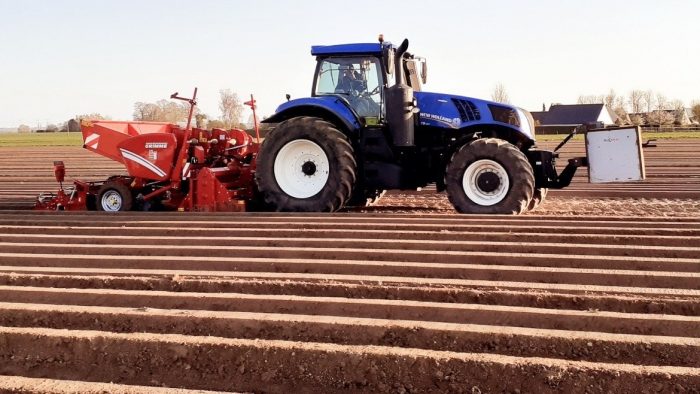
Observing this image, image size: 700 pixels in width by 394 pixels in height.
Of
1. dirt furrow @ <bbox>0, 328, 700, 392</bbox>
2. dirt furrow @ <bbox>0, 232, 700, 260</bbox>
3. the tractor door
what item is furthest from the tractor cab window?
dirt furrow @ <bbox>0, 328, 700, 392</bbox>

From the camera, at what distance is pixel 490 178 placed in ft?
23.6

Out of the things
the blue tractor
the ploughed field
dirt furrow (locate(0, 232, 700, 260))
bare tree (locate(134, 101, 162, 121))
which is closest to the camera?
the ploughed field

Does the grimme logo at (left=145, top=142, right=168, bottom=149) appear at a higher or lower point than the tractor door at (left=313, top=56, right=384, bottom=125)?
lower

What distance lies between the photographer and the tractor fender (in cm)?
763

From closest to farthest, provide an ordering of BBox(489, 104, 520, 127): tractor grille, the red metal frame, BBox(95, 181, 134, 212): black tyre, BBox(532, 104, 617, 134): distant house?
BBox(489, 104, 520, 127): tractor grille
the red metal frame
BBox(95, 181, 134, 212): black tyre
BBox(532, 104, 617, 134): distant house

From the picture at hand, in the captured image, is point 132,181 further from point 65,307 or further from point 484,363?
point 484,363

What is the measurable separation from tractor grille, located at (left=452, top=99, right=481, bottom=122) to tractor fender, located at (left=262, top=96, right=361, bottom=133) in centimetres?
117

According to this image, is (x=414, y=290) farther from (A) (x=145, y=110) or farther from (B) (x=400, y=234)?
(A) (x=145, y=110)

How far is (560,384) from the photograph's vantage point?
268cm

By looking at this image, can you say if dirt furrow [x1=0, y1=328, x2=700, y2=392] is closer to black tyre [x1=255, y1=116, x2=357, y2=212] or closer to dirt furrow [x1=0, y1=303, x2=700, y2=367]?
dirt furrow [x1=0, y1=303, x2=700, y2=367]

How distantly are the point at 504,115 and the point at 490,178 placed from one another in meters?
0.81

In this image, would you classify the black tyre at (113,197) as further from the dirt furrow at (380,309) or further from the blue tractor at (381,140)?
the dirt furrow at (380,309)

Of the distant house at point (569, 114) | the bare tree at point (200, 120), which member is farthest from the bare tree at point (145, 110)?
the distant house at point (569, 114)

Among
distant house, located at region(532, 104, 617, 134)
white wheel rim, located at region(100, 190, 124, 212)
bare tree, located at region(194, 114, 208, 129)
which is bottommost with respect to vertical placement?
white wheel rim, located at region(100, 190, 124, 212)
